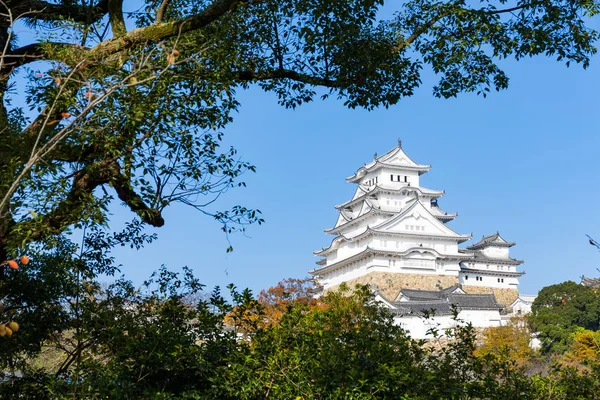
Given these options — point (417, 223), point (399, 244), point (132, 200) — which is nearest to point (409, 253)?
point (399, 244)

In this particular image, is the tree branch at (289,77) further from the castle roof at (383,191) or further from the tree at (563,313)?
the castle roof at (383,191)

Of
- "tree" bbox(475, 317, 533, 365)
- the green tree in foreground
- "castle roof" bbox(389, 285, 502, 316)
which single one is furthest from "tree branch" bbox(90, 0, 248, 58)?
"castle roof" bbox(389, 285, 502, 316)

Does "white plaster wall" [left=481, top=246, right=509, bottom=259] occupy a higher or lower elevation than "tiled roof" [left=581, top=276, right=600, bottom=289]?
higher

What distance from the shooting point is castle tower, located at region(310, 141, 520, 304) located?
3866 centimetres

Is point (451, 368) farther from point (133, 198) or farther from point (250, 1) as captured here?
point (250, 1)

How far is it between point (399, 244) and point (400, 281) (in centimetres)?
236

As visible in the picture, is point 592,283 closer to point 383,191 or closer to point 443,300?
point 443,300

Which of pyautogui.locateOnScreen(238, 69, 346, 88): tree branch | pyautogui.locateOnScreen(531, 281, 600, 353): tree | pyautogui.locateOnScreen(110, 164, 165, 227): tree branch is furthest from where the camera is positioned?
pyautogui.locateOnScreen(531, 281, 600, 353): tree

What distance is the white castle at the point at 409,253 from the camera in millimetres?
35844

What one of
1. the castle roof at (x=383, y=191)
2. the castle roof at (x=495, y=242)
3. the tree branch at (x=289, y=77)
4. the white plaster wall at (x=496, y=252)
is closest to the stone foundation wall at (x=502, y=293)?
the white plaster wall at (x=496, y=252)

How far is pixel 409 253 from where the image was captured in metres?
38.8

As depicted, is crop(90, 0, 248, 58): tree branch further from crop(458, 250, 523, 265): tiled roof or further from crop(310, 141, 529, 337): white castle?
crop(458, 250, 523, 265): tiled roof

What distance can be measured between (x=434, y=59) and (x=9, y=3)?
168 inches

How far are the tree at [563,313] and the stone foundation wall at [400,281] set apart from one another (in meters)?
5.48
